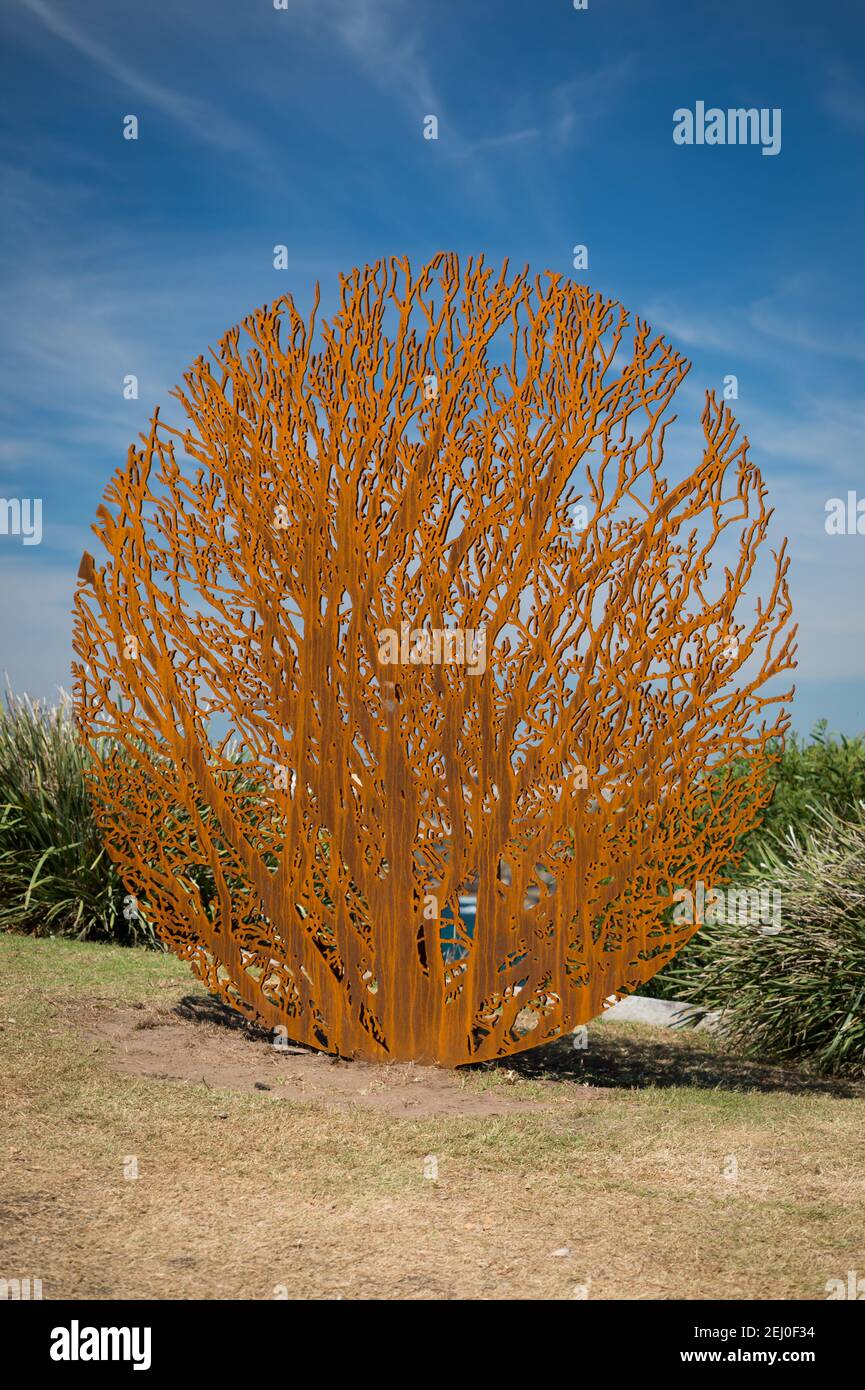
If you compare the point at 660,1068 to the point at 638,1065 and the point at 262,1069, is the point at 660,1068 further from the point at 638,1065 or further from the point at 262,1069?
the point at 262,1069

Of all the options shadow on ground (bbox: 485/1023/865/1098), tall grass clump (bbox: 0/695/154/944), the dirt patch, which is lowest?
shadow on ground (bbox: 485/1023/865/1098)

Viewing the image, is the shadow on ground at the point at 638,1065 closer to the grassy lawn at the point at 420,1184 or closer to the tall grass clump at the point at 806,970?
the grassy lawn at the point at 420,1184

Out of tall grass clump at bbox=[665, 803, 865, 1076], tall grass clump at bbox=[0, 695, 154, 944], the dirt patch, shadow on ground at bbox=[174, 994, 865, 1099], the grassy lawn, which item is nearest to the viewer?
the grassy lawn

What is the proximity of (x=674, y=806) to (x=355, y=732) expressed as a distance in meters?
1.68

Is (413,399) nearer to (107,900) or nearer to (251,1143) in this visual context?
(251,1143)

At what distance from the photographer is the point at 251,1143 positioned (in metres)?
5.21

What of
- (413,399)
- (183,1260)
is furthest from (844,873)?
(183,1260)

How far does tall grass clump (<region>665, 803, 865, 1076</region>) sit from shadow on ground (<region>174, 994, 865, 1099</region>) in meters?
0.21

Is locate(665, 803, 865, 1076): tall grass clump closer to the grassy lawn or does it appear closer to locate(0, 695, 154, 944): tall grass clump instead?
the grassy lawn

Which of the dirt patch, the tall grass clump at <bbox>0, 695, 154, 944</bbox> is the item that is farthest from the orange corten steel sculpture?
the tall grass clump at <bbox>0, 695, 154, 944</bbox>

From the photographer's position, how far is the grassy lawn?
3.97 m

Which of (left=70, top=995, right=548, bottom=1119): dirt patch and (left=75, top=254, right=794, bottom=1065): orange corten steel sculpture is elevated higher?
(left=75, top=254, right=794, bottom=1065): orange corten steel sculpture

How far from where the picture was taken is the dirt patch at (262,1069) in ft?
19.4

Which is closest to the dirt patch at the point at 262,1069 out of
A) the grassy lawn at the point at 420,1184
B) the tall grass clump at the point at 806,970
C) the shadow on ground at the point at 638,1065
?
the grassy lawn at the point at 420,1184
